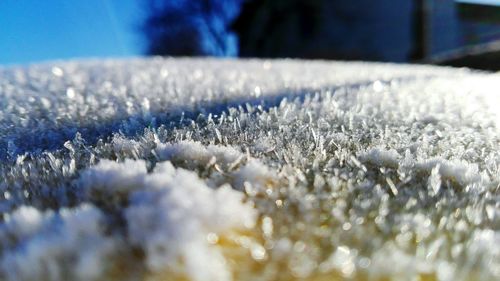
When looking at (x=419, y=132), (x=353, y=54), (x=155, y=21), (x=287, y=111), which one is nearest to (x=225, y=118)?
(x=287, y=111)

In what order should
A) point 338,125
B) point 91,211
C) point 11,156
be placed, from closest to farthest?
point 91,211 → point 11,156 → point 338,125

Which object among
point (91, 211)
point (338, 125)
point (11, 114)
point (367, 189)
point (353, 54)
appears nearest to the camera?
point (91, 211)

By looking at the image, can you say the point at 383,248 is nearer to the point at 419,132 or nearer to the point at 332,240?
the point at 332,240

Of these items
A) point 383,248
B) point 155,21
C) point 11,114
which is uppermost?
point 155,21

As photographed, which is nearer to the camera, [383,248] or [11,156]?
[383,248]

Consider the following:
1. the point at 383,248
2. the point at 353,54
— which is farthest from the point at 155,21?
the point at 383,248

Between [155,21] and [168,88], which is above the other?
[155,21]

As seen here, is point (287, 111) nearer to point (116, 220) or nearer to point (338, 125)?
point (338, 125)
